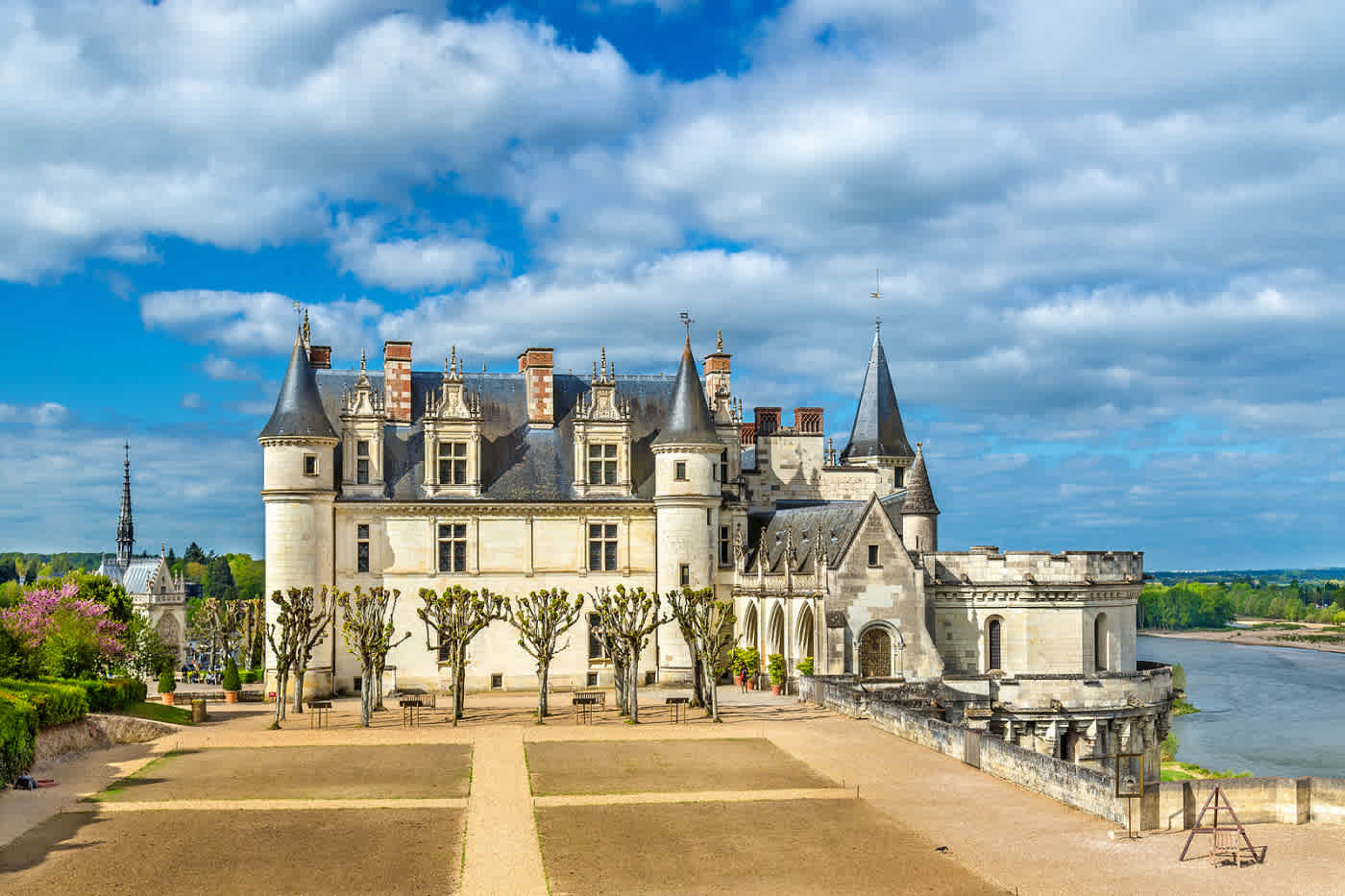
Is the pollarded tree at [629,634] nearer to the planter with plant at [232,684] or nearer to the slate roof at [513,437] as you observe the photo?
the slate roof at [513,437]

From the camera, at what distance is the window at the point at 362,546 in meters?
43.6

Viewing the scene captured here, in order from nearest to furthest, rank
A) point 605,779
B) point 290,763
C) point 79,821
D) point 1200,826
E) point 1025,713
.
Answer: point 1200,826 → point 79,821 → point 605,779 → point 290,763 → point 1025,713

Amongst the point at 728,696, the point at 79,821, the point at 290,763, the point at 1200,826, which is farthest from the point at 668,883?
the point at 728,696

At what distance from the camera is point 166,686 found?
4212cm

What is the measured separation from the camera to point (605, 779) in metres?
25.7

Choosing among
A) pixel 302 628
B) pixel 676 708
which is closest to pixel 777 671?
pixel 676 708

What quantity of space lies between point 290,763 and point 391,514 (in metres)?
16.4

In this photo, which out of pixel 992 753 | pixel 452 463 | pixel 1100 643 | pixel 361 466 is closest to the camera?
pixel 992 753

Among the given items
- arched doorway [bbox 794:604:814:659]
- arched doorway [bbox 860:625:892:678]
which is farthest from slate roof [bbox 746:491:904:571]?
arched doorway [bbox 860:625:892:678]

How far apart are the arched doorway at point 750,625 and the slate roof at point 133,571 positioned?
44.5 meters

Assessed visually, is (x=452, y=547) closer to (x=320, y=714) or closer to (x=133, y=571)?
(x=320, y=714)

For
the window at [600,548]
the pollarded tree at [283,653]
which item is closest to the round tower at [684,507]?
the window at [600,548]

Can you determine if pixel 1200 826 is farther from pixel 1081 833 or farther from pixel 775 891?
pixel 775 891

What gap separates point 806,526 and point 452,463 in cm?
1217
